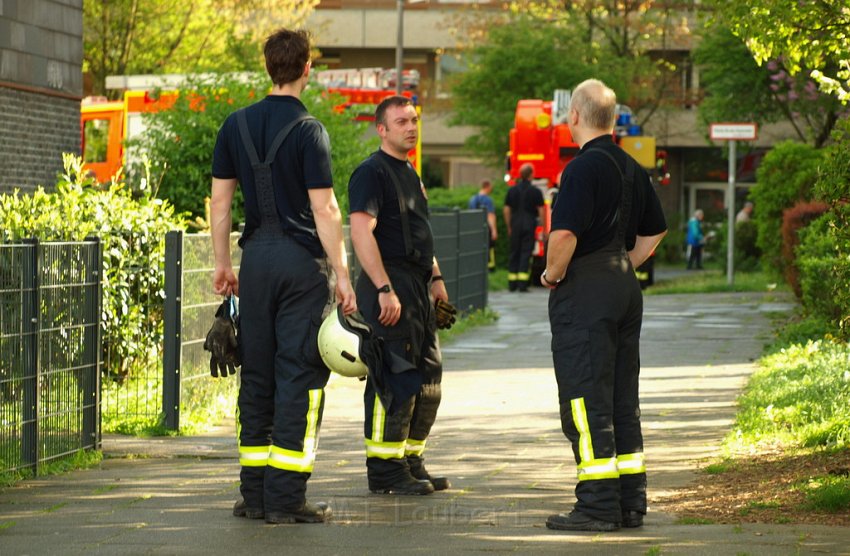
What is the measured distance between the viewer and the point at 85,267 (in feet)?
29.1

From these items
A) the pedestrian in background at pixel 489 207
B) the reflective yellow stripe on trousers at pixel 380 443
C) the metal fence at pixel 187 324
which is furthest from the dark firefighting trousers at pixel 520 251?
the reflective yellow stripe on trousers at pixel 380 443

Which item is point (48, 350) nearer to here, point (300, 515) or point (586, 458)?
point (300, 515)

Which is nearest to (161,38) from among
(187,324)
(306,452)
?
(187,324)

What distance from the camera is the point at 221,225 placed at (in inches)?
281

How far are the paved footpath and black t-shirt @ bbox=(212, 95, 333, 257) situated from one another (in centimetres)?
128

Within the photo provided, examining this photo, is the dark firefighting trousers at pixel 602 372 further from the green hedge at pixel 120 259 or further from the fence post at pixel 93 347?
the green hedge at pixel 120 259

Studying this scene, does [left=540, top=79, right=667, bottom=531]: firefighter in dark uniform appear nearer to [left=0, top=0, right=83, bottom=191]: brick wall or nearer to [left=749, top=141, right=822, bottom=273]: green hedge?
[left=0, top=0, right=83, bottom=191]: brick wall

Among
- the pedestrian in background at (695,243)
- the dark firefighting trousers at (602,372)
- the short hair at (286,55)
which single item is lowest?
the pedestrian in background at (695,243)

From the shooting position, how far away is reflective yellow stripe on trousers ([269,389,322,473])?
6934 millimetres

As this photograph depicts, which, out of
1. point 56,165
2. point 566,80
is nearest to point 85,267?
point 56,165

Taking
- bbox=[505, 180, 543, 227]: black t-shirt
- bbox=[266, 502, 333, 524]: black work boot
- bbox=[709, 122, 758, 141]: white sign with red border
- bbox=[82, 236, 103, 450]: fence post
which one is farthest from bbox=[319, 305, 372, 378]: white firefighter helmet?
bbox=[505, 180, 543, 227]: black t-shirt

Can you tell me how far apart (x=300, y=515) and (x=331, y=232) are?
4.01ft

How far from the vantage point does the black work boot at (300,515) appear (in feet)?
22.7

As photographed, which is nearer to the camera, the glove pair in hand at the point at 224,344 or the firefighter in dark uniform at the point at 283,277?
the firefighter in dark uniform at the point at 283,277
